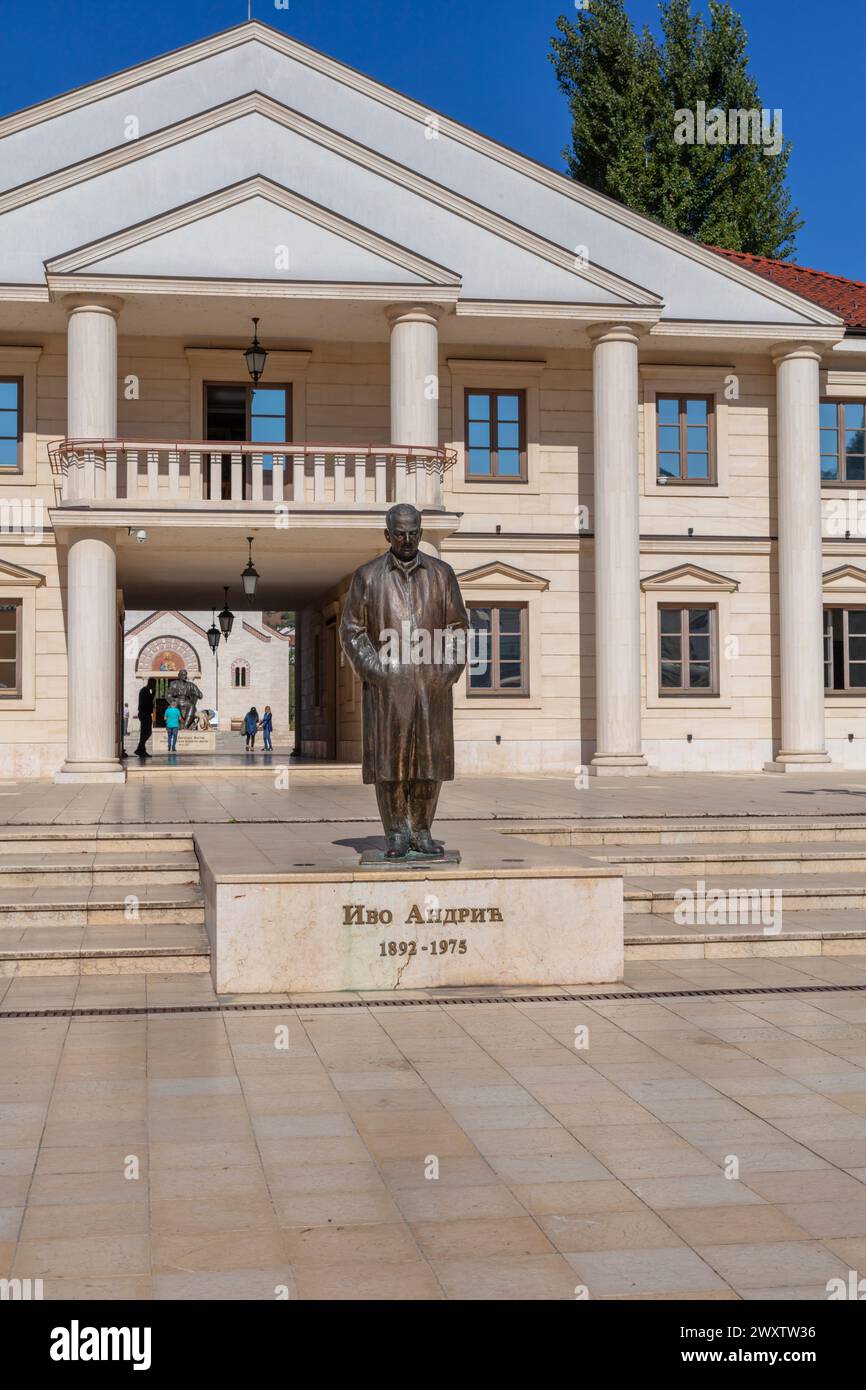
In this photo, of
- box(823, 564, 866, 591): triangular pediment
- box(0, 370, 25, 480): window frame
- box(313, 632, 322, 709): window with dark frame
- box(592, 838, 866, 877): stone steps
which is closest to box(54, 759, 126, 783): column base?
box(0, 370, 25, 480): window frame

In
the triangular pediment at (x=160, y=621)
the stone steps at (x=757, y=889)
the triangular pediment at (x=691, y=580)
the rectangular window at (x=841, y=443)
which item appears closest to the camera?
the stone steps at (x=757, y=889)

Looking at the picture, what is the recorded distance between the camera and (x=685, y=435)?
27.1m

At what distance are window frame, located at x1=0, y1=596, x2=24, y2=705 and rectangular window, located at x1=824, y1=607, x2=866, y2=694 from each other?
14.6m

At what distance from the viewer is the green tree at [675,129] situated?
133 ft

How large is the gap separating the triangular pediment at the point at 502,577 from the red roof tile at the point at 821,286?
287 inches

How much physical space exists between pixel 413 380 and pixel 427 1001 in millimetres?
15637

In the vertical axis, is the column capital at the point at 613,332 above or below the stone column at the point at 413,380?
above

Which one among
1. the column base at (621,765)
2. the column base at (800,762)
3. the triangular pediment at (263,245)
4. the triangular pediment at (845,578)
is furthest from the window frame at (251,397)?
the column base at (800,762)

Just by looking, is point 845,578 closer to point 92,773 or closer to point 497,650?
point 497,650

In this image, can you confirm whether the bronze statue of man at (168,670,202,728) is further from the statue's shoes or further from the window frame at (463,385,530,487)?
the statue's shoes

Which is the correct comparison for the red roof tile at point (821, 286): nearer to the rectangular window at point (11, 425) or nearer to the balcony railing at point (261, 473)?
the balcony railing at point (261, 473)

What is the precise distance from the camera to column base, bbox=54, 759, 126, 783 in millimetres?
22266

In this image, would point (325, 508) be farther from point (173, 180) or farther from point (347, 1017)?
point (347, 1017)

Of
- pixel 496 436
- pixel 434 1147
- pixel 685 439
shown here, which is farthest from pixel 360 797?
pixel 434 1147
